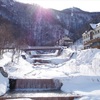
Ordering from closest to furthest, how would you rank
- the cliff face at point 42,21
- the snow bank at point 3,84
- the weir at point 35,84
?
1. the snow bank at point 3,84
2. the weir at point 35,84
3. the cliff face at point 42,21

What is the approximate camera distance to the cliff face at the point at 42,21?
93.1m

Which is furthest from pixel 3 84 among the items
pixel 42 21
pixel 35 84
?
pixel 42 21

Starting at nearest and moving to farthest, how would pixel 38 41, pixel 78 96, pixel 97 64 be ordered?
pixel 78 96 < pixel 97 64 < pixel 38 41

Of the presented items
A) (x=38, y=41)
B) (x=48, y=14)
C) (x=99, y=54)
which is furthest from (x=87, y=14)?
(x=99, y=54)

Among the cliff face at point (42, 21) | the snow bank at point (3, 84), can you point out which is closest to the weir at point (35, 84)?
the snow bank at point (3, 84)

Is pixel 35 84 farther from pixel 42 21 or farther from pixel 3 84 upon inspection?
pixel 42 21

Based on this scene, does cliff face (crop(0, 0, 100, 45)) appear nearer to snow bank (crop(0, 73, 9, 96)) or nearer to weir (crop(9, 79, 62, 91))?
weir (crop(9, 79, 62, 91))

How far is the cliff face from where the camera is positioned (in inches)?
3666

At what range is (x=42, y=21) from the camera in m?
107

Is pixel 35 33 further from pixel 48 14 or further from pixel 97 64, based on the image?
pixel 97 64

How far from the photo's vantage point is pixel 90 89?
1567cm

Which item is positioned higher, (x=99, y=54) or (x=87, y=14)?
(x=87, y=14)

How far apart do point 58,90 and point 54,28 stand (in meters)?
88.3

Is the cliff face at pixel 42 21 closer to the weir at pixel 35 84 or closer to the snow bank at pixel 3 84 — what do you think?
the weir at pixel 35 84
